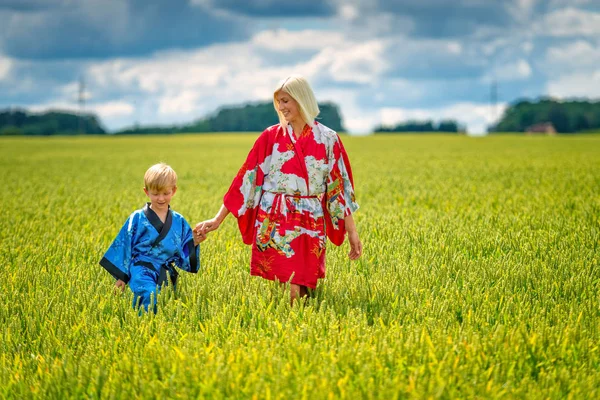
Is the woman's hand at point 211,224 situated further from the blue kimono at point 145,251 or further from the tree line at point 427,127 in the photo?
the tree line at point 427,127

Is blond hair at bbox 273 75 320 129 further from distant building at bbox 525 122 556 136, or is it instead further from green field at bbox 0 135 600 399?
distant building at bbox 525 122 556 136

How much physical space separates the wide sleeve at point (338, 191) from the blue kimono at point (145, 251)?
115cm

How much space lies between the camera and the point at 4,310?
182 inches

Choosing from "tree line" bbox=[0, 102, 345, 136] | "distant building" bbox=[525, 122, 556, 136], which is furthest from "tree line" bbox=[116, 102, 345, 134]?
"distant building" bbox=[525, 122, 556, 136]

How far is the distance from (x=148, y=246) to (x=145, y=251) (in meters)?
0.05

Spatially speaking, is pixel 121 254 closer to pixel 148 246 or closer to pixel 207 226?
pixel 148 246

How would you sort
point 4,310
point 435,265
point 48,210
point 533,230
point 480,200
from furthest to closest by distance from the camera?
point 480,200, point 48,210, point 533,230, point 435,265, point 4,310

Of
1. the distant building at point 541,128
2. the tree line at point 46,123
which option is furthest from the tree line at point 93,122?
the distant building at point 541,128

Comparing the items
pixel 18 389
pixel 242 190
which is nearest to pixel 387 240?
pixel 242 190

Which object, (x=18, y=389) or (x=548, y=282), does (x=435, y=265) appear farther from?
(x=18, y=389)

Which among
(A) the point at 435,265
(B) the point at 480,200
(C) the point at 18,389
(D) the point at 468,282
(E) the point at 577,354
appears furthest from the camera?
(B) the point at 480,200

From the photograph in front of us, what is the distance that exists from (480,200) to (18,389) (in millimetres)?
8920

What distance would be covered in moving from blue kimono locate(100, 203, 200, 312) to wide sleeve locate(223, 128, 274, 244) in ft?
1.42

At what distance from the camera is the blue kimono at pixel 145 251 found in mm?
4773
